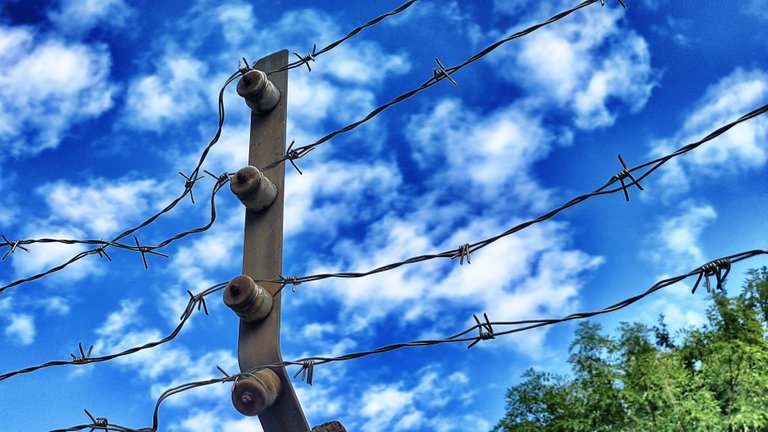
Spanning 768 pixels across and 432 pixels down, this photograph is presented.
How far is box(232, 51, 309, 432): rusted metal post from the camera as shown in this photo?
288cm

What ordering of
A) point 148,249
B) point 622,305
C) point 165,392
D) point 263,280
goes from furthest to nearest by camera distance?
point 148,249, point 263,280, point 165,392, point 622,305

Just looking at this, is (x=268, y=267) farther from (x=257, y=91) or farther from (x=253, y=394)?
(x=257, y=91)

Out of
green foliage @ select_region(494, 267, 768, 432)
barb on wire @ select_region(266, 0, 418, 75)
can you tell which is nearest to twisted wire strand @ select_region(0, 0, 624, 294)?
barb on wire @ select_region(266, 0, 418, 75)

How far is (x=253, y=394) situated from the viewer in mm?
2834

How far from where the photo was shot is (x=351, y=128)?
322 centimetres

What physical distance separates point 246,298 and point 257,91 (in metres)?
0.98

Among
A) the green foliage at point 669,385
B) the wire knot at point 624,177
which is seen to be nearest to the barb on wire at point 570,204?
the wire knot at point 624,177

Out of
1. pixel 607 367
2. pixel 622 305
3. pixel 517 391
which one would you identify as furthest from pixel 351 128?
pixel 607 367

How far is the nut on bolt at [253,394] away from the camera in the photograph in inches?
111

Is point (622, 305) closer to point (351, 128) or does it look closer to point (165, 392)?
point (351, 128)

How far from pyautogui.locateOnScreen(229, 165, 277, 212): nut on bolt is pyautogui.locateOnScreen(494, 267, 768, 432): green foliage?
4.98m

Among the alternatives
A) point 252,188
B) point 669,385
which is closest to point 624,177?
point 252,188

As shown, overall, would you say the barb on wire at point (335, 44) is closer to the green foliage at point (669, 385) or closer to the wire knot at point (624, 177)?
the wire knot at point (624, 177)

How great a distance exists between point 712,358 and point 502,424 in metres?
2.23
